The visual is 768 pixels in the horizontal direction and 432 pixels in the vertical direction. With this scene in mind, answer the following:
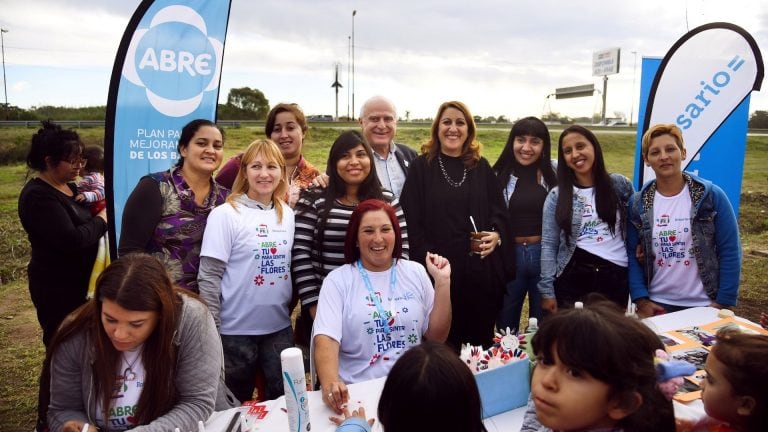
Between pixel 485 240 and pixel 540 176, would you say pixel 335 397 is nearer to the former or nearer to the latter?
pixel 485 240

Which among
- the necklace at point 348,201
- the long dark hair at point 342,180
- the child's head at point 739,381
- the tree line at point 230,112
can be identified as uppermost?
the tree line at point 230,112

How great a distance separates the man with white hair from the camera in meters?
3.54

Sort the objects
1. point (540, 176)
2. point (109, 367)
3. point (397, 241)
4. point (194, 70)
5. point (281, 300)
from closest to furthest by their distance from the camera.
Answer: point (109, 367), point (397, 241), point (281, 300), point (540, 176), point (194, 70)

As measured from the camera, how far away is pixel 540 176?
3553 millimetres

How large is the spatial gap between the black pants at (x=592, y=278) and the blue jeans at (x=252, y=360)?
1816 mm

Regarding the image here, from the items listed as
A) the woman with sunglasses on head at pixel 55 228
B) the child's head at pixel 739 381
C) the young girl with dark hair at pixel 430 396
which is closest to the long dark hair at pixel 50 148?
the woman with sunglasses on head at pixel 55 228

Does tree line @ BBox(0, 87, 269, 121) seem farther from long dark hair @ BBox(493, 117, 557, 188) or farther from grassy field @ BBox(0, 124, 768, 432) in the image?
long dark hair @ BBox(493, 117, 557, 188)

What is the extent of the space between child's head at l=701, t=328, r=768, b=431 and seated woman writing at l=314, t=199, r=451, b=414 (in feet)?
3.83

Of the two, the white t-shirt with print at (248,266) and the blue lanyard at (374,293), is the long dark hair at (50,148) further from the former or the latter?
the blue lanyard at (374,293)

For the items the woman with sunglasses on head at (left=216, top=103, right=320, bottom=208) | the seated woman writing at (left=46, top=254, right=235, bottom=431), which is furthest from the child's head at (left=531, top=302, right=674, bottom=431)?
the woman with sunglasses on head at (left=216, top=103, right=320, bottom=208)

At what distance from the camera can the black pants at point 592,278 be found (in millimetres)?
3131

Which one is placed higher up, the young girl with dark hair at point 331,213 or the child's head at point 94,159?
the child's head at point 94,159

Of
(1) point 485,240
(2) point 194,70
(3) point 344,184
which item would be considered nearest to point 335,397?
Result: (3) point 344,184

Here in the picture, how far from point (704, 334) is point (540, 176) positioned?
1.45 m
